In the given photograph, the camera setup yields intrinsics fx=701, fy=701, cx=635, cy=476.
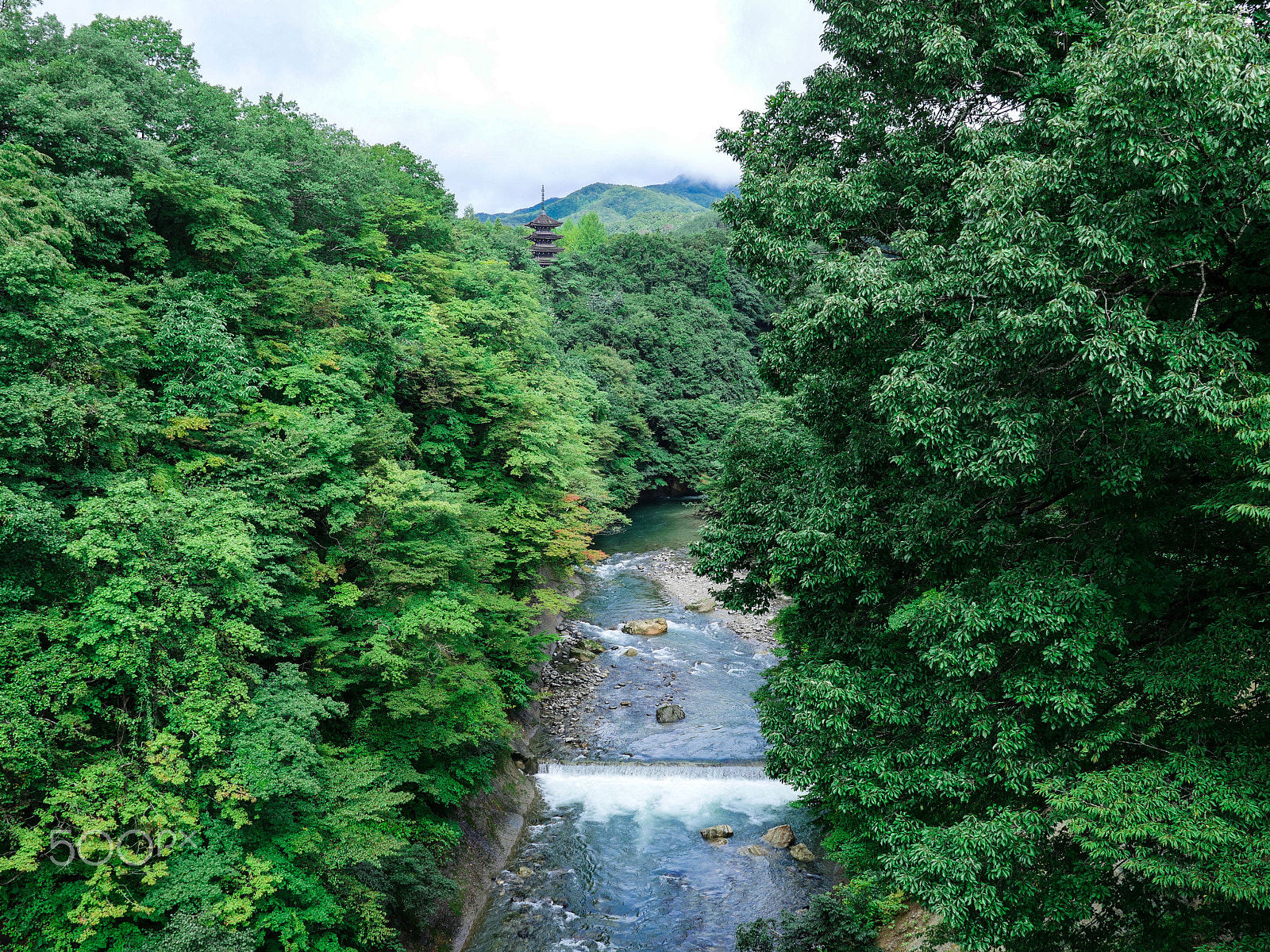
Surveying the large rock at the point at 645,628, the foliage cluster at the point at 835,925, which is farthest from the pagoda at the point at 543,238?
the foliage cluster at the point at 835,925

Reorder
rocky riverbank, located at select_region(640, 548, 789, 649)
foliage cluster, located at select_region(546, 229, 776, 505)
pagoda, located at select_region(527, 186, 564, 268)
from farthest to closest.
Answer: pagoda, located at select_region(527, 186, 564, 268) → foliage cluster, located at select_region(546, 229, 776, 505) → rocky riverbank, located at select_region(640, 548, 789, 649)

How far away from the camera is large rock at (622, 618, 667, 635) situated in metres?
26.7

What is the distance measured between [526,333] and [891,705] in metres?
20.6

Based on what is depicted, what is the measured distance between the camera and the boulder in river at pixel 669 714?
67.2ft

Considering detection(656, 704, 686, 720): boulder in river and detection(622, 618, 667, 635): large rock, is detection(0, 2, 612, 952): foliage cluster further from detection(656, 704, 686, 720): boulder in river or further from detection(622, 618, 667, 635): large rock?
detection(622, 618, 667, 635): large rock

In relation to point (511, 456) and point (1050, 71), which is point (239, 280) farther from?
point (1050, 71)

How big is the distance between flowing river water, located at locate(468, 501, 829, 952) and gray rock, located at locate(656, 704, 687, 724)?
0.17 m

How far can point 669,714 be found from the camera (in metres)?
20.6

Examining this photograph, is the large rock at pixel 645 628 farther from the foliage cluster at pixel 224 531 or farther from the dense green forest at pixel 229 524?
the foliage cluster at pixel 224 531

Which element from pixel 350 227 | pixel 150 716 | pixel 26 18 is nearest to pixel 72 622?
pixel 150 716

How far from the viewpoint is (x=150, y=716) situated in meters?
8.67

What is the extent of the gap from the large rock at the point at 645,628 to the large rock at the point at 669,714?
230 inches

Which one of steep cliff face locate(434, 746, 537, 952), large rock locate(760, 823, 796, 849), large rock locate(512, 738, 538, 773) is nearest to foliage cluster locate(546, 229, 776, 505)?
large rock locate(512, 738, 538, 773)

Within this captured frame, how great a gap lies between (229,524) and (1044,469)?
10.6 metres
